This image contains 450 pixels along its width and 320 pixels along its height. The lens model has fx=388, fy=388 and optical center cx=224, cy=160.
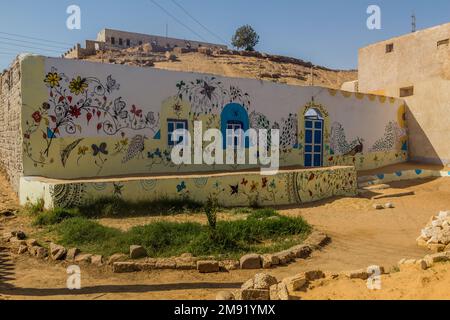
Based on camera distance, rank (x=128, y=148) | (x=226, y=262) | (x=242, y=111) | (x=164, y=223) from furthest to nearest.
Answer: (x=242, y=111), (x=128, y=148), (x=164, y=223), (x=226, y=262)

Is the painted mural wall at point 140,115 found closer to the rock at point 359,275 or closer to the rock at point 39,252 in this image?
the rock at point 39,252

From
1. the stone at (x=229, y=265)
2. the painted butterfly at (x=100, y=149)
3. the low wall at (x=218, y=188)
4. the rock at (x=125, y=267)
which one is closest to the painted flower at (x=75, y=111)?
the painted butterfly at (x=100, y=149)

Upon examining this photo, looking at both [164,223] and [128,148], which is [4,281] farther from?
[128,148]

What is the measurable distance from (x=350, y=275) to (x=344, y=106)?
12.4 m

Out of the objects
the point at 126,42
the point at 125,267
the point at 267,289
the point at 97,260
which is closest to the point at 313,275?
the point at 267,289

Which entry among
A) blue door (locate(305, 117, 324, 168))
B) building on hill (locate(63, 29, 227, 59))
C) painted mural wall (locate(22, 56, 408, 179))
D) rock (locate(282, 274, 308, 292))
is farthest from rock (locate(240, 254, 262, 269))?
building on hill (locate(63, 29, 227, 59))

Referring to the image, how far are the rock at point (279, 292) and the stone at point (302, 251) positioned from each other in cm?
223

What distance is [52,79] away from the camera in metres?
9.85

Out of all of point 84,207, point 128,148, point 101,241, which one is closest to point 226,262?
point 101,241

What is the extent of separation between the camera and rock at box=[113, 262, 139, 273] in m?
5.50

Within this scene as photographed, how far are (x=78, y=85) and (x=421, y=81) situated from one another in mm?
14721

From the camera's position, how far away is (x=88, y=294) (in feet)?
15.2

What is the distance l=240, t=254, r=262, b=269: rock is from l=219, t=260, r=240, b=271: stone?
0.25ft
